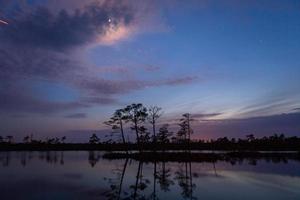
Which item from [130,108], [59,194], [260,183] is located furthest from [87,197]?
[130,108]

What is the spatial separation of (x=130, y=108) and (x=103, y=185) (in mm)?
41184

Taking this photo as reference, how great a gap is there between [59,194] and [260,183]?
1333 centimetres

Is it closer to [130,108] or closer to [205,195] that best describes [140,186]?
[205,195]

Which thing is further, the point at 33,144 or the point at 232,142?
the point at 33,144

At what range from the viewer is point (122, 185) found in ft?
74.3

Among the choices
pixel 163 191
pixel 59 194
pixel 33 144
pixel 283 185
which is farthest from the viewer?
pixel 33 144

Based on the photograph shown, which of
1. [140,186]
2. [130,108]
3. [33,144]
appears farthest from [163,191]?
[33,144]

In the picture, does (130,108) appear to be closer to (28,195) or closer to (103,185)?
(103,185)

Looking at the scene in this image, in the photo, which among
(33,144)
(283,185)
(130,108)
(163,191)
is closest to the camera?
(163,191)

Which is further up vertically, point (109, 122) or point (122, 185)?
point (109, 122)

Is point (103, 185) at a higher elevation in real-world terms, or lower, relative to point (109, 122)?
lower

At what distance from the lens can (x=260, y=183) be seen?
23609 millimetres

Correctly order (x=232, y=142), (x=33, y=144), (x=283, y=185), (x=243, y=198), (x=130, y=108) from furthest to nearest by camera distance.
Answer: (x=33, y=144) < (x=232, y=142) < (x=130, y=108) < (x=283, y=185) < (x=243, y=198)

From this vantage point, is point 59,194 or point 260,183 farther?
point 260,183
